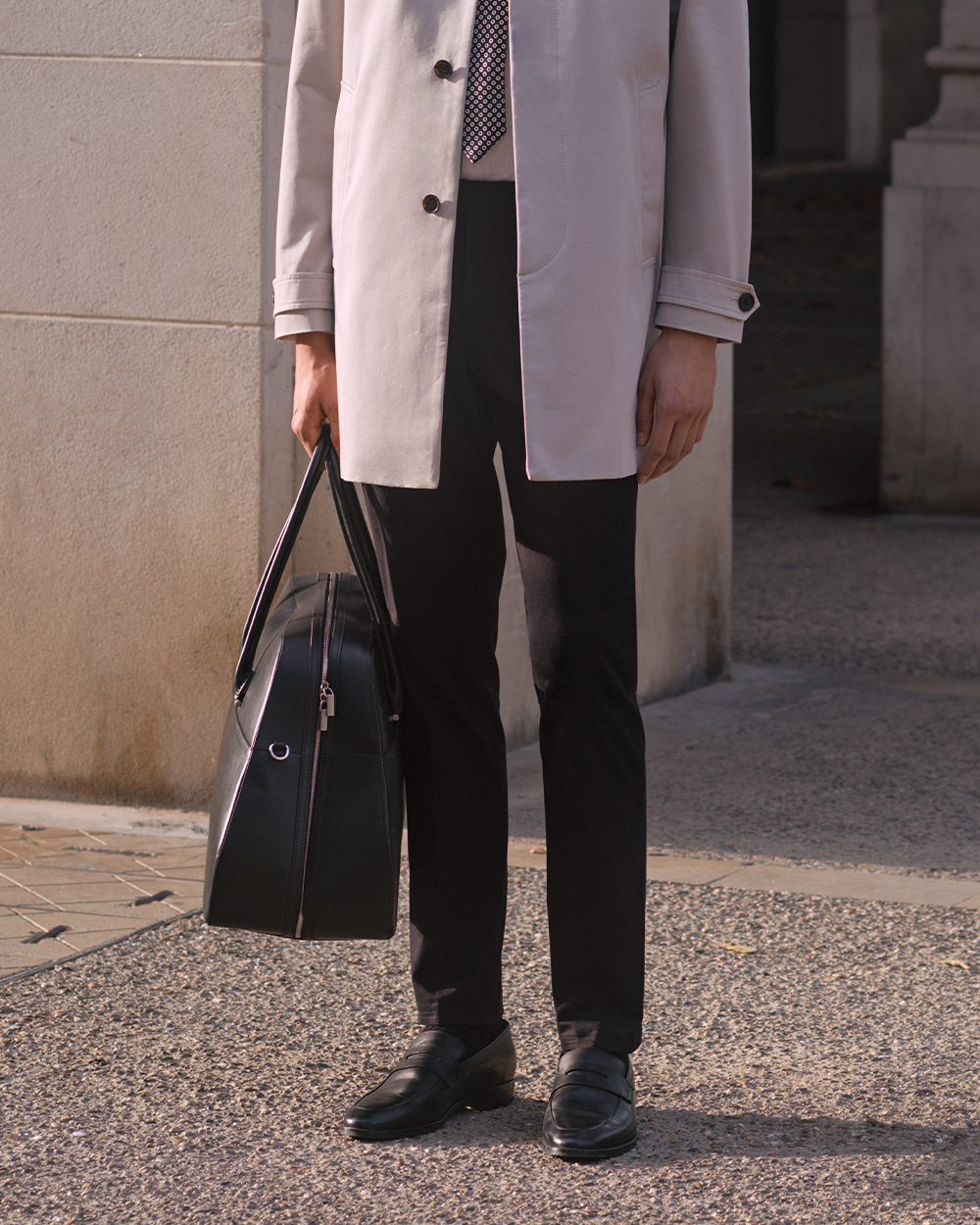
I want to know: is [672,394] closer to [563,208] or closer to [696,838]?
[563,208]

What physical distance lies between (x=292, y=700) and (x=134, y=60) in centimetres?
223

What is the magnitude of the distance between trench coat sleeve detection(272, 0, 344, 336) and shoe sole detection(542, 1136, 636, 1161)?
4.09 feet

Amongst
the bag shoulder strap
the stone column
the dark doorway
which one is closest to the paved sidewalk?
the bag shoulder strap

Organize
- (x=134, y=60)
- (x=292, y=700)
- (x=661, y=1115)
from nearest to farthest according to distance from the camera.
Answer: (x=292, y=700) < (x=661, y=1115) < (x=134, y=60)

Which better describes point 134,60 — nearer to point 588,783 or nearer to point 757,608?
point 588,783

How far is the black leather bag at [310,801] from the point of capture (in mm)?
2844

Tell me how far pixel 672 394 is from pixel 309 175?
0.65 m

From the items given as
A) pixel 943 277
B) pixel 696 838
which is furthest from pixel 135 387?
pixel 943 277

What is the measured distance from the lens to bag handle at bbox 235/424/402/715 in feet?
9.67

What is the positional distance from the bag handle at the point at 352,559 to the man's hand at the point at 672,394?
0.43 metres

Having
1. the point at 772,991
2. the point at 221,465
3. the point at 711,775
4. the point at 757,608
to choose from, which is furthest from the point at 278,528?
the point at 757,608

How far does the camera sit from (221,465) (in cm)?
461

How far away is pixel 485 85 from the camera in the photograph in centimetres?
280

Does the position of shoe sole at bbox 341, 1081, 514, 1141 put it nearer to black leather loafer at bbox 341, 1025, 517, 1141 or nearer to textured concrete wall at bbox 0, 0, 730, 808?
black leather loafer at bbox 341, 1025, 517, 1141
